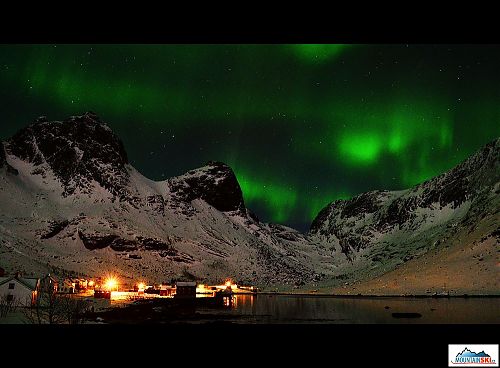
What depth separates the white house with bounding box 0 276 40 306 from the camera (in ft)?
202

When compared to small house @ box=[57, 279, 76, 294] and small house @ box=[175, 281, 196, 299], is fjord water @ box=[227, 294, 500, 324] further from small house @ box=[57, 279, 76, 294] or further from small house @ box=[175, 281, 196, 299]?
small house @ box=[57, 279, 76, 294]

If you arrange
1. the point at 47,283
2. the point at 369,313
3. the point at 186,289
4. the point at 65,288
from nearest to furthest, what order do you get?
the point at 369,313 < the point at 47,283 < the point at 65,288 < the point at 186,289

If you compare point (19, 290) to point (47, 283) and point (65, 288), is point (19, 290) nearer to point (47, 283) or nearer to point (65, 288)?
point (47, 283)

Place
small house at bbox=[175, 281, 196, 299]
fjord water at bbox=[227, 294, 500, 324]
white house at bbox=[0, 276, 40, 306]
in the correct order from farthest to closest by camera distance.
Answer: small house at bbox=[175, 281, 196, 299] → fjord water at bbox=[227, 294, 500, 324] → white house at bbox=[0, 276, 40, 306]

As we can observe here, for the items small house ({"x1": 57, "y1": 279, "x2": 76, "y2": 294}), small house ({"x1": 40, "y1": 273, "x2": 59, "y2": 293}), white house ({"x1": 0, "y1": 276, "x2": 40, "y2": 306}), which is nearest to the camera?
white house ({"x1": 0, "y1": 276, "x2": 40, "y2": 306})

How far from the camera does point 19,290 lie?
62.7 m

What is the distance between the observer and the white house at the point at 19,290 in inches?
2422
